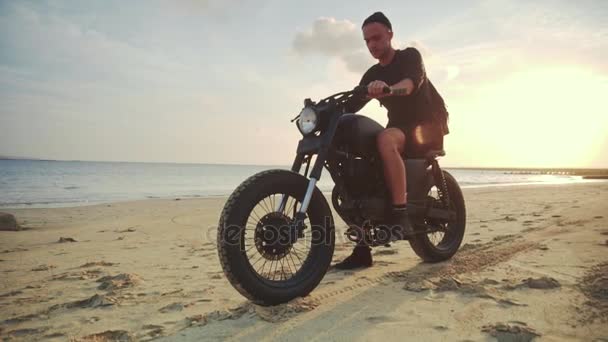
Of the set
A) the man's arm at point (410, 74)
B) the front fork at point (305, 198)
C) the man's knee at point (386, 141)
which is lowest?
the front fork at point (305, 198)

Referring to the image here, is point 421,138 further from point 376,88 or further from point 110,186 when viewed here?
point 110,186

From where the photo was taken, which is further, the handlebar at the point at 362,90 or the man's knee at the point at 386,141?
the man's knee at the point at 386,141

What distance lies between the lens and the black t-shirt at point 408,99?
10.8 feet

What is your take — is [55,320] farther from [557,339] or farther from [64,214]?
[64,214]

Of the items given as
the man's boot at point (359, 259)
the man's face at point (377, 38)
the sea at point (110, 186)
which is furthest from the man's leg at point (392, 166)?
the sea at point (110, 186)

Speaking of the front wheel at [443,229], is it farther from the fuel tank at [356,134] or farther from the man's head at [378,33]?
the man's head at [378,33]

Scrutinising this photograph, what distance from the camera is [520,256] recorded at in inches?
138

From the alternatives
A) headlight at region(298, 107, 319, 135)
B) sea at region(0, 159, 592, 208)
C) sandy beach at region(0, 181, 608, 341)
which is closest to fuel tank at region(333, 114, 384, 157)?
headlight at region(298, 107, 319, 135)

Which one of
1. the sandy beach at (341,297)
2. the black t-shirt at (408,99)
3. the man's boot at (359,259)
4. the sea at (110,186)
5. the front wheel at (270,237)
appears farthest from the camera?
the sea at (110,186)

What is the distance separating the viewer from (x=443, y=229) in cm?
374

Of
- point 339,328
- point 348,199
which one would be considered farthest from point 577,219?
point 339,328

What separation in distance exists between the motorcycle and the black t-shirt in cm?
39

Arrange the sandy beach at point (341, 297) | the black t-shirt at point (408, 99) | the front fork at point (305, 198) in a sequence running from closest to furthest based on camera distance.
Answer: the sandy beach at point (341, 297) < the front fork at point (305, 198) < the black t-shirt at point (408, 99)

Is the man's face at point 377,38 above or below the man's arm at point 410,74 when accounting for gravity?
above
